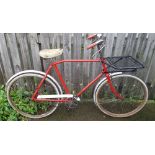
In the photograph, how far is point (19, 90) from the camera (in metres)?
4.55

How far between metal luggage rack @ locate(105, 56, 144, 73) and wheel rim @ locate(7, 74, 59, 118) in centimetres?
128

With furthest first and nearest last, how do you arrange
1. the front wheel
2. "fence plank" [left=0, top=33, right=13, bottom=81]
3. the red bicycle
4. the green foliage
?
1. the front wheel
2. the green foliage
3. "fence plank" [left=0, top=33, right=13, bottom=81]
4. the red bicycle

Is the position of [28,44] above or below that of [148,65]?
above

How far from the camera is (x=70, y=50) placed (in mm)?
4109

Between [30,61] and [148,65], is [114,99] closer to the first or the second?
[148,65]

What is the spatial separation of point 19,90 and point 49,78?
1031 mm

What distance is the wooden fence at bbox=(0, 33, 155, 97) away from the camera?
156 inches

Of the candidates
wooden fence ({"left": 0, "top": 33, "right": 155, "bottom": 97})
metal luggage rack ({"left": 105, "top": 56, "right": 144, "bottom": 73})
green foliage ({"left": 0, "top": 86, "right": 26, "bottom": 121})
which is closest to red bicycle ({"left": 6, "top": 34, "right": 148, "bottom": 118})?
metal luggage rack ({"left": 105, "top": 56, "right": 144, "bottom": 73})

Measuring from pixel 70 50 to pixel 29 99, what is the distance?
1382 millimetres

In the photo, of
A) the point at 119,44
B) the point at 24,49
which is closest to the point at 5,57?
the point at 24,49

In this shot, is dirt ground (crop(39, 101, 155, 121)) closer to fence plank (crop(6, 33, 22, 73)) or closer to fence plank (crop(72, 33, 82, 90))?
fence plank (crop(72, 33, 82, 90))

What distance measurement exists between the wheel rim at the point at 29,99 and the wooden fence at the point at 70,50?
316 millimetres

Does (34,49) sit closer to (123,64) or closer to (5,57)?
(5,57)

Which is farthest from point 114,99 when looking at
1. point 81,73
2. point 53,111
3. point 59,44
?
point 59,44
